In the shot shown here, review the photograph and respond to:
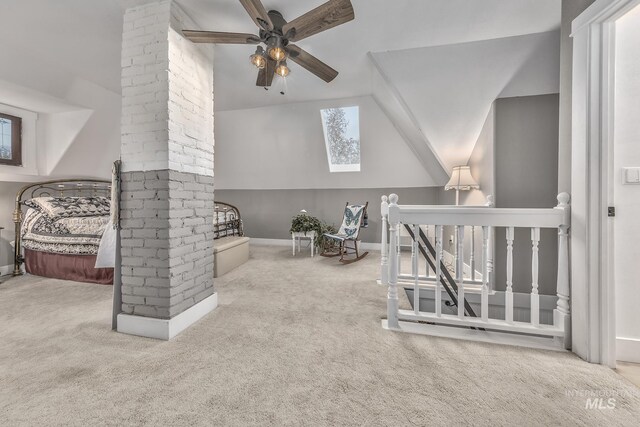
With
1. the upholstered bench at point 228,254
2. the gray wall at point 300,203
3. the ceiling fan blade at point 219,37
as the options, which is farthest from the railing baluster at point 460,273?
the gray wall at point 300,203

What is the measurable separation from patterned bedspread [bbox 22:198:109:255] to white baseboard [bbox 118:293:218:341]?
170cm

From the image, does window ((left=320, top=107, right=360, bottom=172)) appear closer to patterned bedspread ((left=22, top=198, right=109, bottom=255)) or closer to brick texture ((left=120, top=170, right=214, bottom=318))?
brick texture ((left=120, top=170, right=214, bottom=318))

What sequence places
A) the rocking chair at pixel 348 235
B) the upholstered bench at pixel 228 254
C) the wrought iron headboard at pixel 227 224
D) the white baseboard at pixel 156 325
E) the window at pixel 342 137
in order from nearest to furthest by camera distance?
the white baseboard at pixel 156 325 < the upholstered bench at pixel 228 254 < the wrought iron headboard at pixel 227 224 < the rocking chair at pixel 348 235 < the window at pixel 342 137

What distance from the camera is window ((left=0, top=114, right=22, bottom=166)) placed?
3504 millimetres

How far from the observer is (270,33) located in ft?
5.81

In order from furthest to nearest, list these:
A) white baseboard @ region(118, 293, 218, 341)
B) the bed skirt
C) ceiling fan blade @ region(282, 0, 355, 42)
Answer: the bed skirt
white baseboard @ region(118, 293, 218, 341)
ceiling fan blade @ region(282, 0, 355, 42)

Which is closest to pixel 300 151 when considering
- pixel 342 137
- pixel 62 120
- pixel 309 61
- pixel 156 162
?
pixel 342 137

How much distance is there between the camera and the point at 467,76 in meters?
2.63

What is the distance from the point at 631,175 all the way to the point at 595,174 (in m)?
0.24

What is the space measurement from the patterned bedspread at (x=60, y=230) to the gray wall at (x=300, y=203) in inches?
103

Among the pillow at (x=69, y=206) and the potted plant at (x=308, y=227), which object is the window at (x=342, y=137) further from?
the pillow at (x=69, y=206)

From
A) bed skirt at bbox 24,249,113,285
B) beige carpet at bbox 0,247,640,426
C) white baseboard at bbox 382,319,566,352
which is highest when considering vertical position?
bed skirt at bbox 24,249,113,285

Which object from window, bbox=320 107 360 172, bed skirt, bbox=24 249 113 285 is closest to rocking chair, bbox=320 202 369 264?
window, bbox=320 107 360 172

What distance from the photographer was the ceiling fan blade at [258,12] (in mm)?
1535
